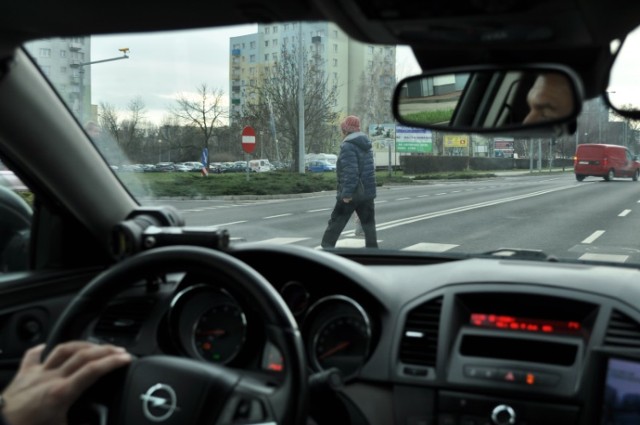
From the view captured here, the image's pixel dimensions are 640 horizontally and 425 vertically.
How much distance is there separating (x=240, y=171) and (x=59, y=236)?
3407 millimetres

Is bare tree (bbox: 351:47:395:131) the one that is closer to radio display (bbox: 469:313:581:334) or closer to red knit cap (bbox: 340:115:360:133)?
radio display (bbox: 469:313:581:334)

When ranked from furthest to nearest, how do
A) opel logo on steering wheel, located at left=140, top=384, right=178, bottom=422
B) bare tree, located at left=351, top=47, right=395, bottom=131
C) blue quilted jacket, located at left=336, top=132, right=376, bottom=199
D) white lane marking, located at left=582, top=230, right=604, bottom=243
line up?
white lane marking, located at left=582, top=230, right=604, bottom=243
blue quilted jacket, located at left=336, top=132, right=376, bottom=199
bare tree, located at left=351, top=47, right=395, bottom=131
opel logo on steering wheel, located at left=140, top=384, right=178, bottom=422

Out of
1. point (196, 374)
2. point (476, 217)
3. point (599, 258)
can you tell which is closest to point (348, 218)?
point (599, 258)

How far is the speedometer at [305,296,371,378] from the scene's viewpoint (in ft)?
10.0

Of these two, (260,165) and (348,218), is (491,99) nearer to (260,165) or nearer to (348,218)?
(260,165)

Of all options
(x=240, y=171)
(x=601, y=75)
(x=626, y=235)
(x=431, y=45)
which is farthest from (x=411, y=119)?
(x=626, y=235)

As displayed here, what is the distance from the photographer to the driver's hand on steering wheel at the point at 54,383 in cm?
201

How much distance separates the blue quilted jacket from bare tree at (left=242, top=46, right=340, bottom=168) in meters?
0.77

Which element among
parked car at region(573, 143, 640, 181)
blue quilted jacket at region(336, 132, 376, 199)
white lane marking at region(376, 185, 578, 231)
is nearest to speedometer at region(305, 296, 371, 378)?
parked car at region(573, 143, 640, 181)

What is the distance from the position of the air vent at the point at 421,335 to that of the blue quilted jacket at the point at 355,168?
4.15m

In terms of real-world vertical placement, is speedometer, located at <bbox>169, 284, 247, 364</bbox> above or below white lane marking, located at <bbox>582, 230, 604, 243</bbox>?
above

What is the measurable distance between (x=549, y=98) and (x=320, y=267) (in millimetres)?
1222

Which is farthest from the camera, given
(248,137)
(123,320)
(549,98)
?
(248,137)

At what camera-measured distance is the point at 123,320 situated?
2.92m
